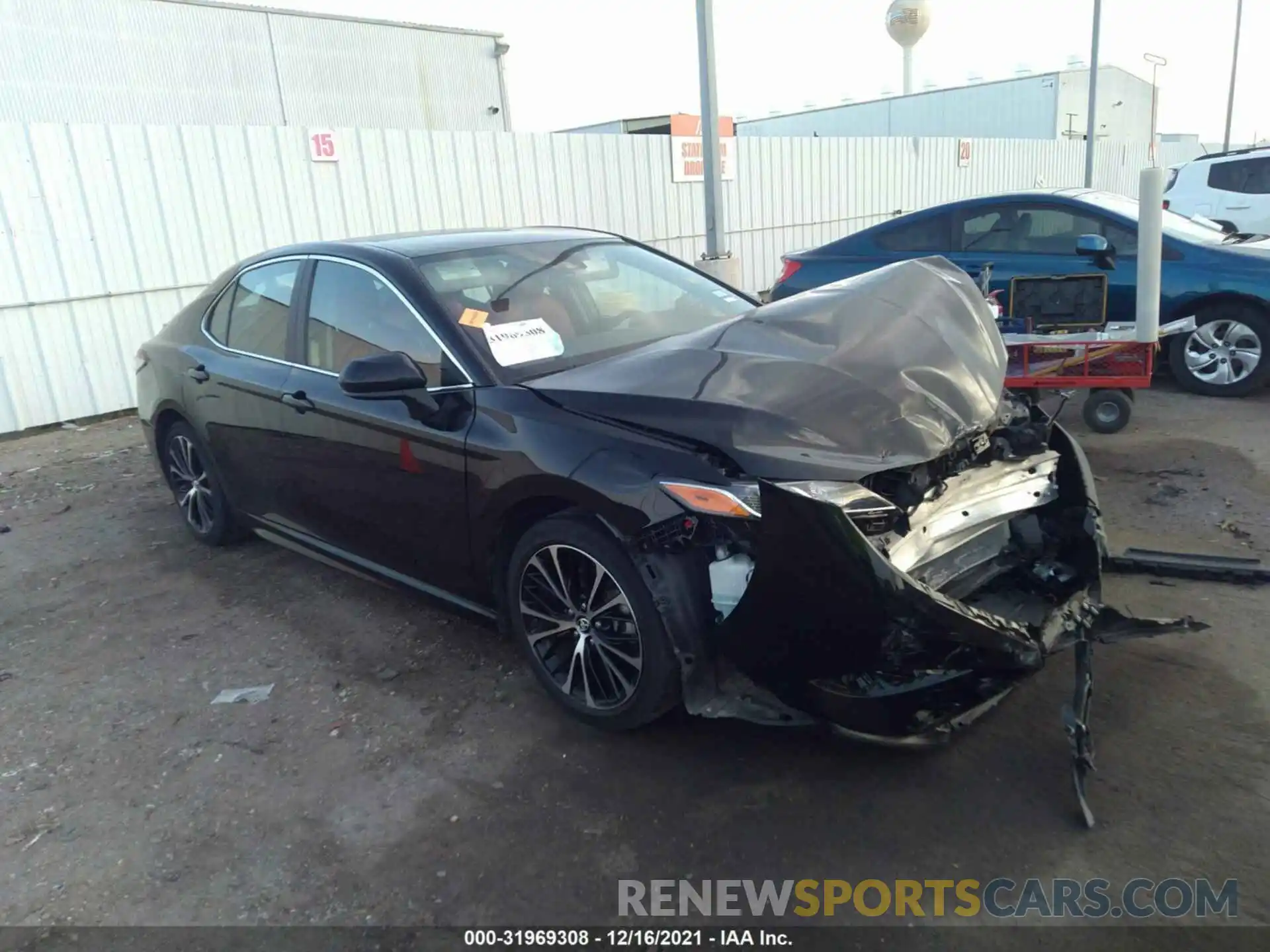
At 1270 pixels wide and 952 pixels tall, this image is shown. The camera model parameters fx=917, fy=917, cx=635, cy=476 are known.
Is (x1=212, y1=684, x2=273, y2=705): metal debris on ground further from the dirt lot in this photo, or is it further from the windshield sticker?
the windshield sticker

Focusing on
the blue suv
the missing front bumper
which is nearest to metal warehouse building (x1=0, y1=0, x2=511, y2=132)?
the blue suv

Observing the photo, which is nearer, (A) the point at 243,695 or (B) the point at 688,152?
(A) the point at 243,695

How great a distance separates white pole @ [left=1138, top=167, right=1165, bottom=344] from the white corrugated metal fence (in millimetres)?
6960

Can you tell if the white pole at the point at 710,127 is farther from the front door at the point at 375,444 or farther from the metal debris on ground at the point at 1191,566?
the metal debris on ground at the point at 1191,566

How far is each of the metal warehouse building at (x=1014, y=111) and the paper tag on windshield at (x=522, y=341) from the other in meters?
29.4

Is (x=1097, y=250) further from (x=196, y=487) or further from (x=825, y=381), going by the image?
(x=196, y=487)

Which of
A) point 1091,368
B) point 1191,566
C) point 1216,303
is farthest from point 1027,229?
point 1191,566

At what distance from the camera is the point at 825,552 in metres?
2.42

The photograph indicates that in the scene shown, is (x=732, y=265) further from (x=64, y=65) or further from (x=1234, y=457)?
(x=64, y=65)

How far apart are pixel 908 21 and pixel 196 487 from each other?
4257cm

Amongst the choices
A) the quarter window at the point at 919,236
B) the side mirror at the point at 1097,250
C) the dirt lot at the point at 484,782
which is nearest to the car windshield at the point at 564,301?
the dirt lot at the point at 484,782

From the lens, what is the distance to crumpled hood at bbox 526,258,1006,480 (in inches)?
107

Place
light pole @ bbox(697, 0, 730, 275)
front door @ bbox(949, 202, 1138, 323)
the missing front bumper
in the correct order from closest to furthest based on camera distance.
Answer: the missing front bumper → front door @ bbox(949, 202, 1138, 323) → light pole @ bbox(697, 0, 730, 275)

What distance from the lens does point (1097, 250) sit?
270 inches
